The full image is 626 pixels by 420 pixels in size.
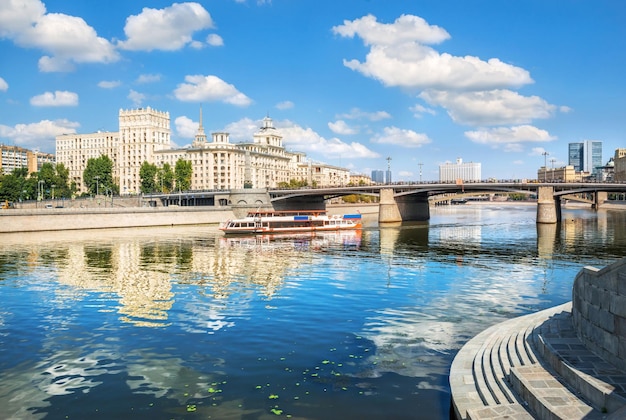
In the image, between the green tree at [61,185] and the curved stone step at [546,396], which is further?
the green tree at [61,185]

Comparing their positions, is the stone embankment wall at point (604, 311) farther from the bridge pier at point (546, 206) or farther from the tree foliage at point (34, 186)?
the tree foliage at point (34, 186)

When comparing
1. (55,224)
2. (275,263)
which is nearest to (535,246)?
(275,263)

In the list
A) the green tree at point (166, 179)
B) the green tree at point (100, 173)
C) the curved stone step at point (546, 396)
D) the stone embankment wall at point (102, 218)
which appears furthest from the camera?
the green tree at point (166, 179)

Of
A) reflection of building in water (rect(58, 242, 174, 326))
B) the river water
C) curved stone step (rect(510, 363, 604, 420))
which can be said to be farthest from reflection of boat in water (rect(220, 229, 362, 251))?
curved stone step (rect(510, 363, 604, 420))

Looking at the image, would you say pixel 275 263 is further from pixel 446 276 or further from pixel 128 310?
pixel 128 310

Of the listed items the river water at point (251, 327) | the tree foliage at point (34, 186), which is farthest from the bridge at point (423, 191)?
the tree foliage at point (34, 186)

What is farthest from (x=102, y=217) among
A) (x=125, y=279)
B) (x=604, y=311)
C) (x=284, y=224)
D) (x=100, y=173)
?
(x=604, y=311)

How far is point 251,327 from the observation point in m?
23.4

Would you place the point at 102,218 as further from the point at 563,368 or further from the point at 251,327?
the point at 563,368

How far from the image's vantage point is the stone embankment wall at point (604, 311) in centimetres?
1280

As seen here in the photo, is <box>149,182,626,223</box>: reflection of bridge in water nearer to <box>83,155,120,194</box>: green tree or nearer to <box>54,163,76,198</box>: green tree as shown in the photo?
<box>83,155,120,194</box>: green tree

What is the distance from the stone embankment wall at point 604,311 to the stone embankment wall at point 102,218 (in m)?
81.0

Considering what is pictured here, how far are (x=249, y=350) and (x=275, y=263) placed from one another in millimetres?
26585

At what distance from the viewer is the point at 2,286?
34.7 m
